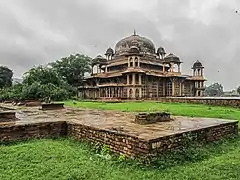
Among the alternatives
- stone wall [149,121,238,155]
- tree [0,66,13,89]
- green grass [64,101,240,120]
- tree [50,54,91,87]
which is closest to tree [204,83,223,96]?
tree [50,54,91,87]

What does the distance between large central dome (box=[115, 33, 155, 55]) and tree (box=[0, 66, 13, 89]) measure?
20950 millimetres

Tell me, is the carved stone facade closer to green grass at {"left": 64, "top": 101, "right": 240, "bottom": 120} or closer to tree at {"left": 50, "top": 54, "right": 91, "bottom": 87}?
tree at {"left": 50, "top": 54, "right": 91, "bottom": 87}

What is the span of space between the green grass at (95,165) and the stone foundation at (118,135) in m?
0.24

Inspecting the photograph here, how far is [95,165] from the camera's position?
4320 millimetres

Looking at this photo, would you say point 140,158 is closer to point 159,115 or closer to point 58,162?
point 58,162

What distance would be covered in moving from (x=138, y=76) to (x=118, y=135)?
77.7 feet

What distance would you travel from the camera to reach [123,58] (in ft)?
106

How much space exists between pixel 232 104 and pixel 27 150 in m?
13.0

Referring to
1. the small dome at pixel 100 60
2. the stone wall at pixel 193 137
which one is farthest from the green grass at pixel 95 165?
the small dome at pixel 100 60

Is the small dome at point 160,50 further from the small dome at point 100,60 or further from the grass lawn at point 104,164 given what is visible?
the grass lawn at point 104,164

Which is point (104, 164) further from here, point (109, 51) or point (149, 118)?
point (109, 51)

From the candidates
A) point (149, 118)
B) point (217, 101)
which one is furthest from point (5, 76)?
point (149, 118)

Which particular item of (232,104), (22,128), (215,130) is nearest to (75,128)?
(22,128)

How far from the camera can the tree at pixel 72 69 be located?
130ft
